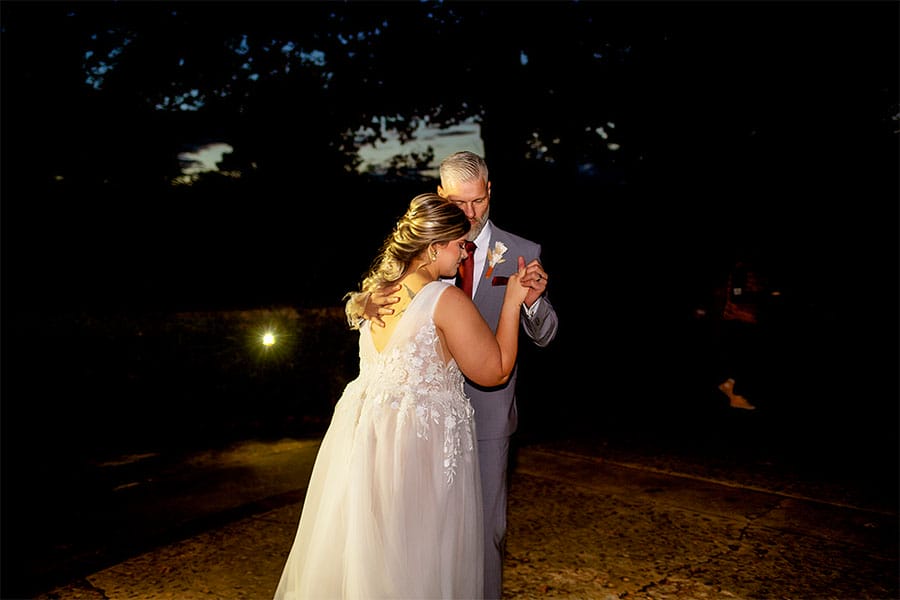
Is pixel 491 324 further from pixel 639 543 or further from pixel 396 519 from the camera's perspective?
pixel 639 543

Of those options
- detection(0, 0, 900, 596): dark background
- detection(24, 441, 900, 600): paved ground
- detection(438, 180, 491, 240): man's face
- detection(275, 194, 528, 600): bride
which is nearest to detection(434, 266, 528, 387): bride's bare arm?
detection(275, 194, 528, 600): bride

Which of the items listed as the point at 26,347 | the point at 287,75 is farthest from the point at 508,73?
the point at 26,347

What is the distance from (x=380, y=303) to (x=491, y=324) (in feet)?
2.24

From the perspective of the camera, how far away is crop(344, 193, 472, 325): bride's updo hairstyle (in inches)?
105

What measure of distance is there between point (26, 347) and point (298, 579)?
563 centimetres

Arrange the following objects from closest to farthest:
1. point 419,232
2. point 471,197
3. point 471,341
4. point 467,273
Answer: point 471,341
point 419,232
point 471,197
point 467,273

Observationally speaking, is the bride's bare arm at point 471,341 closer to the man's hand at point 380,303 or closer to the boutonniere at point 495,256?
the man's hand at point 380,303

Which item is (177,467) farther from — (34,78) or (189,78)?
(189,78)

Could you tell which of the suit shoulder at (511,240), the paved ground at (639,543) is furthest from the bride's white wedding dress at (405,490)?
the paved ground at (639,543)

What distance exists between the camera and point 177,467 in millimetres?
5711

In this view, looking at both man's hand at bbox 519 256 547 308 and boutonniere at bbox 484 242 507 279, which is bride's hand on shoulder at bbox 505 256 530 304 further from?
boutonniere at bbox 484 242 507 279

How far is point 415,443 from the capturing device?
264 cm

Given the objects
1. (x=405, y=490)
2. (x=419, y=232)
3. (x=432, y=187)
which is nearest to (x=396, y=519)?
(x=405, y=490)

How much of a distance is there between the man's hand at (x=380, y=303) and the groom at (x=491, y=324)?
0.55m
